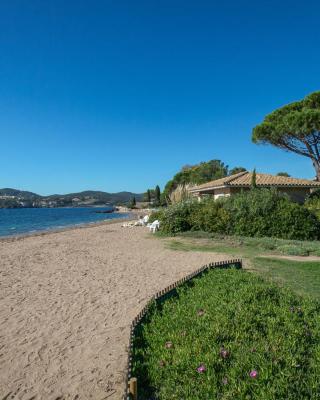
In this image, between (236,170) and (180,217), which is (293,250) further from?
(236,170)

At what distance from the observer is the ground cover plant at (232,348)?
10.1ft

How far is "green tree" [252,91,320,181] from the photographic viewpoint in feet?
78.2

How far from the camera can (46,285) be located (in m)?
7.69

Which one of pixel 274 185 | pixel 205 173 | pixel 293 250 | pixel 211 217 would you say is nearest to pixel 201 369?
pixel 293 250

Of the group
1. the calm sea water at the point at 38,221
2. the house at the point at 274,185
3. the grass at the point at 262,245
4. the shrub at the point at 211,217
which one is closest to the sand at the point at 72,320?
the grass at the point at 262,245

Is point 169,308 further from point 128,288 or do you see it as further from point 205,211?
point 205,211

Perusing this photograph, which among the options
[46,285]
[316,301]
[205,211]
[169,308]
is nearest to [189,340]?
[169,308]

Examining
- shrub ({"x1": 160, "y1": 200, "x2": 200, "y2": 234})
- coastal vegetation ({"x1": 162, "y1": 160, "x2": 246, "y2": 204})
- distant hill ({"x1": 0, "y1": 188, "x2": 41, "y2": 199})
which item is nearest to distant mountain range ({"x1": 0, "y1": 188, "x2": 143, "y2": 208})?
distant hill ({"x1": 0, "y1": 188, "x2": 41, "y2": 199})

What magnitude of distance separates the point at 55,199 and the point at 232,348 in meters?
176

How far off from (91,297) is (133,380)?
393cm

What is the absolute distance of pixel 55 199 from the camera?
558 ft

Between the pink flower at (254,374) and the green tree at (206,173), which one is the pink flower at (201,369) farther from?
the green tree at (206,173)

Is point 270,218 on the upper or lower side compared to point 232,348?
upper

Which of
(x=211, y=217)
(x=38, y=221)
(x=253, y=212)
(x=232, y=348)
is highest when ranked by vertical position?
(x=253, y=212)
